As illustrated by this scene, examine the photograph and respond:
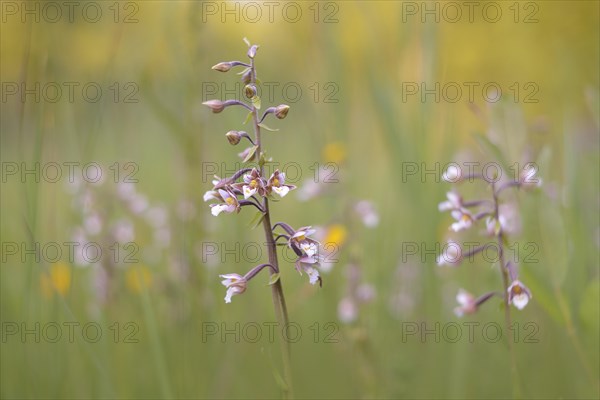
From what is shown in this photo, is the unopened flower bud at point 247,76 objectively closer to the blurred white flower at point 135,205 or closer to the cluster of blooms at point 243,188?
the cluster of blooms at point 243,188

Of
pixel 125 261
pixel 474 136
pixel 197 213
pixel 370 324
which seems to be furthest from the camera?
pixel 125 261

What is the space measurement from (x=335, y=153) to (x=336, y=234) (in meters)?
0.28

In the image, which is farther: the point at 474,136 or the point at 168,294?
the point at 168,294

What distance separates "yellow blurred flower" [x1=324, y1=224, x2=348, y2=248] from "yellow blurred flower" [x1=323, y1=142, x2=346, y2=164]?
0.23 meters

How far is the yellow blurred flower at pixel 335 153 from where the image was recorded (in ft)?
7.75

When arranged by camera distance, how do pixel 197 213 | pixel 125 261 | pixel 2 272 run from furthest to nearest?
pixel 125 261, pixel 2 272, pixel 197 213


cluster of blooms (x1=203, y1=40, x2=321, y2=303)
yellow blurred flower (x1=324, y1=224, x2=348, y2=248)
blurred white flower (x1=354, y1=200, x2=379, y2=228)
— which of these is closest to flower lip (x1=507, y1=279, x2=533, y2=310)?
cluster of blooms (x1=203, y1=40, x2=321, y2=303)

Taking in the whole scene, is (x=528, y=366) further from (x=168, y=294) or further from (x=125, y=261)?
(x=125, y=261)

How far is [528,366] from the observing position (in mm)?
2377

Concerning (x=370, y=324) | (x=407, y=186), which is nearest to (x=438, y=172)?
(x=407, y=186)

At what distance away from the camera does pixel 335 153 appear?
7.72 feet

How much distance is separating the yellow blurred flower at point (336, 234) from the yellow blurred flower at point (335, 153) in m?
0.23

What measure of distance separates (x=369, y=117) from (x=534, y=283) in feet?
6.95

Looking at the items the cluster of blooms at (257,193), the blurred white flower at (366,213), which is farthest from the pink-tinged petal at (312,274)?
the blurred white flower at (366,213)
